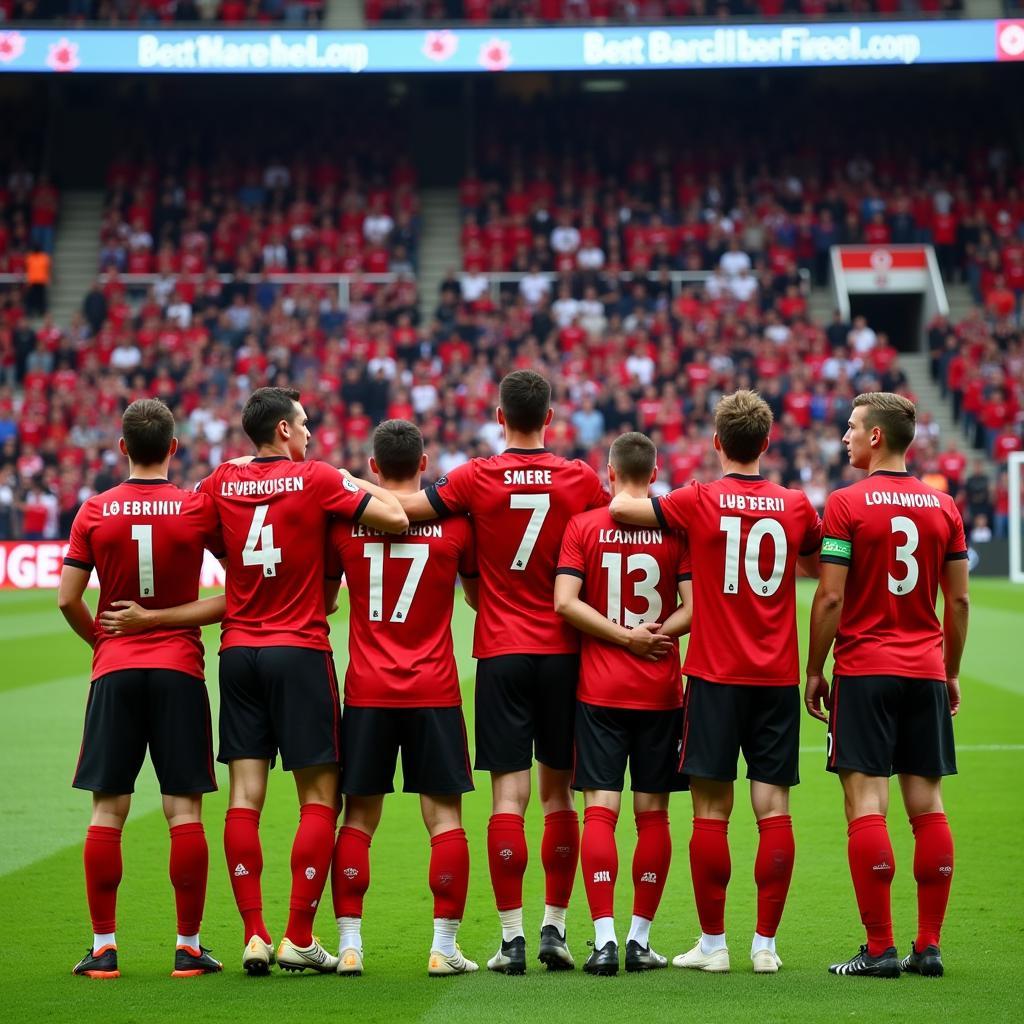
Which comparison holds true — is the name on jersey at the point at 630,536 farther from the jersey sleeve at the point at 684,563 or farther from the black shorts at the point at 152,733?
the black shorts at the point at 152,733

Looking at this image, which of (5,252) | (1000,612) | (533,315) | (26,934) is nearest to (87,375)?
(5,252)

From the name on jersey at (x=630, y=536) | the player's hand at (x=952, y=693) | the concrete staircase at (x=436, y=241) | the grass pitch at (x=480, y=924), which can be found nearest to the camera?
the grass pitch at (x=480, y=924)

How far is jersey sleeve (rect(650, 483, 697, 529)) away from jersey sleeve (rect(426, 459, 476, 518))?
69cm

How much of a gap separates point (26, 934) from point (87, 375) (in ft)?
77.9

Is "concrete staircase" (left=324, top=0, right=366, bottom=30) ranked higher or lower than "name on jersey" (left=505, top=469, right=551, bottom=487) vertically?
higher

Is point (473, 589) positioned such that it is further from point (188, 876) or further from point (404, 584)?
point (188, 876)

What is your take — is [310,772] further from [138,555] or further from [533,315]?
[533,315]

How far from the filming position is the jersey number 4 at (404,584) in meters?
5.49

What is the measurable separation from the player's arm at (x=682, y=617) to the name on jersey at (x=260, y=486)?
1449 millimetres

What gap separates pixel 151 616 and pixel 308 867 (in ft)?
3.53

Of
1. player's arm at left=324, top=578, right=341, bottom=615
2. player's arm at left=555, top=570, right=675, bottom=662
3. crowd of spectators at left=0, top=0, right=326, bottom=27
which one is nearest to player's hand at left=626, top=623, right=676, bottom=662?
player's arm at left=555, top=570, right=675, bottom=662

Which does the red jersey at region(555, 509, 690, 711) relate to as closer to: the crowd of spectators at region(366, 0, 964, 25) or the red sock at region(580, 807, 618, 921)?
the red sock at region(580, 807, 618, 921)

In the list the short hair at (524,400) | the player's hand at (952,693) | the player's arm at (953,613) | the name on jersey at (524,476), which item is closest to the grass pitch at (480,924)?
the player's hand at (952,693)

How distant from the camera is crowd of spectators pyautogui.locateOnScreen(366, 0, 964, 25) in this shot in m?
33.3
